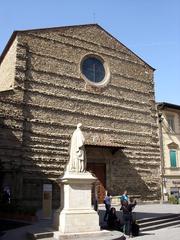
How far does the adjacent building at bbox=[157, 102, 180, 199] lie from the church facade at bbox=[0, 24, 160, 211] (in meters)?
1.74

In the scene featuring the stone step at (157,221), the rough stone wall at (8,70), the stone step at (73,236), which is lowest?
the stone step at (157,221)

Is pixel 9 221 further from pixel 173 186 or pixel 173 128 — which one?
pixel 173 128

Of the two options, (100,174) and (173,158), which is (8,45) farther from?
(173,158)

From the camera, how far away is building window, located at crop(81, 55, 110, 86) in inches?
893

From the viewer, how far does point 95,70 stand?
76.1 feet

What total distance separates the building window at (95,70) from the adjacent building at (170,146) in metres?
5.89

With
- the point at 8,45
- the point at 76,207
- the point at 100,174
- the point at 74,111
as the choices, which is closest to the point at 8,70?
the point at 8,45

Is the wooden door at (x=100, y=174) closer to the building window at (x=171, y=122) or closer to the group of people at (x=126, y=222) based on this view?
the building window at (x=171, y=122)

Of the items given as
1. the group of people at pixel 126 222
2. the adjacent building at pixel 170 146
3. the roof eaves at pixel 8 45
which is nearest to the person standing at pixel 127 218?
the group of people at pixel 126 222

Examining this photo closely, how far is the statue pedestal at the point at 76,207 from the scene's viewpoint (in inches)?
378

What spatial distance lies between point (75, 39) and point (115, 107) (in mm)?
5437

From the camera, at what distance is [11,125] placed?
18219mm

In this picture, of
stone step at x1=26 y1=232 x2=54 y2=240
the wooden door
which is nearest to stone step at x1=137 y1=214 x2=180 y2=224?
stone step at x1=26 y1=232 x2=54 y2=240

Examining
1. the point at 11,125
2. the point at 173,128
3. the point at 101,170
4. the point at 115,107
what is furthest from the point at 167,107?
the point at 11,125
